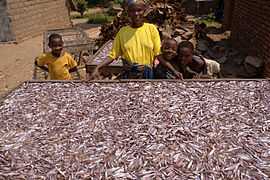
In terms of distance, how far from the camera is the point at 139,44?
423 centimetres

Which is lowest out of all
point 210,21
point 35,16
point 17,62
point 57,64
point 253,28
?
point 17,62

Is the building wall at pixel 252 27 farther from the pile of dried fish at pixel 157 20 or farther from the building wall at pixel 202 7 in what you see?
the building wall at pixel 202 7

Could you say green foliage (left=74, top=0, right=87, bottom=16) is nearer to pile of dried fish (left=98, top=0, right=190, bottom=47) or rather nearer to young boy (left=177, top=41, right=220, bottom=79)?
pile of dried fish (left=98, top=0, right=190, bottom=47)

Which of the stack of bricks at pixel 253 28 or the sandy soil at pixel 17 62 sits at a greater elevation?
the stack of bricks at pixel 253 28

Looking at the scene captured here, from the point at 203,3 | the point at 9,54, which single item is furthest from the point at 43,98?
the point at 203,3

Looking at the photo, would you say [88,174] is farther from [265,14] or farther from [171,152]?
[265,14]

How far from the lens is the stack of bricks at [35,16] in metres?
13.3

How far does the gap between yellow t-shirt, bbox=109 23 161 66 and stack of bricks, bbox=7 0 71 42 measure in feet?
33.6

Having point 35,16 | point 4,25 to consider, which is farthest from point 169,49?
point 35,16

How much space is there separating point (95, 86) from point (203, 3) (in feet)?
57.9

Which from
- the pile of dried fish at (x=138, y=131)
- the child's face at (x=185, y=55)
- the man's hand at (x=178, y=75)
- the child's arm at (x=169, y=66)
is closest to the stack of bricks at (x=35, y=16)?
the pile of dried fish at (x=138, y=131)

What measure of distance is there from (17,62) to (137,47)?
25.3 feet

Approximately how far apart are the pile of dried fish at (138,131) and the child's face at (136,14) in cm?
86

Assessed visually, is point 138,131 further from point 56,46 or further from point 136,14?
point 56,46
